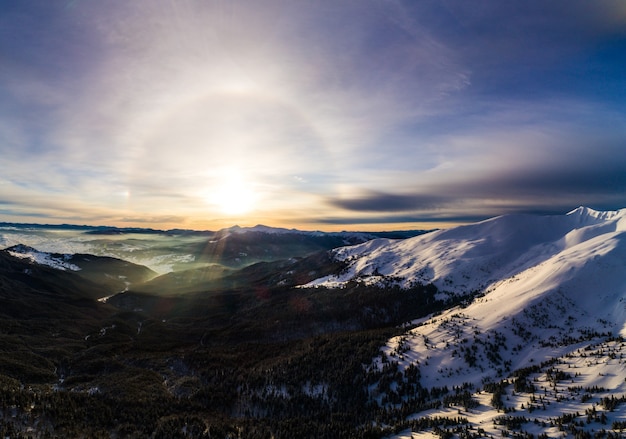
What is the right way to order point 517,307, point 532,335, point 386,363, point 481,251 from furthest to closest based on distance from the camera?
point 481,251
point 517,307
point 532,335
point 386,363

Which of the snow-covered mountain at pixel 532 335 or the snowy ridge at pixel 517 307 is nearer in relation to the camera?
the snow-covered mountain at pixel 532 335

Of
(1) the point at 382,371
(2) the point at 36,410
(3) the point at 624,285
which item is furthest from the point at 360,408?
(3) the point at 624,285

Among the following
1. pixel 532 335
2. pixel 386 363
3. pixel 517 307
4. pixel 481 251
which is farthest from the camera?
pixel 481 251

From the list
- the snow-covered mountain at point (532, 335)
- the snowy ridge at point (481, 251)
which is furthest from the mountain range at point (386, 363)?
the snowy ridge at point (481, 251)

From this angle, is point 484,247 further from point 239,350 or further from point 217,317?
point 217,317

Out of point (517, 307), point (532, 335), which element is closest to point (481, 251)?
point (517, 307)

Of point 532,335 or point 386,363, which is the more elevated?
point 532,335

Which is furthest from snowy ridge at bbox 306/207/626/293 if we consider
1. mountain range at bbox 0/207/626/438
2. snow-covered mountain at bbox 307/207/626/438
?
mountain range at bbox 0/207/626/438

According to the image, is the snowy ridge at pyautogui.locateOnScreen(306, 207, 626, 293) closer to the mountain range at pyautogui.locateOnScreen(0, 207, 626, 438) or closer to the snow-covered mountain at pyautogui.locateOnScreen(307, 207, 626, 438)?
the snow-covered mountain at pyautogui.locateOnScreen(307, 207, 626, 438)

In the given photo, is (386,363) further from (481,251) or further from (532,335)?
(481,251)

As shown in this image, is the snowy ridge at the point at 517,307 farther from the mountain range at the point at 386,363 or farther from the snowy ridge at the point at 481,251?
the snowy ridge at the point at 481,251

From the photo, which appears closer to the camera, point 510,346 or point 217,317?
point 510,346
